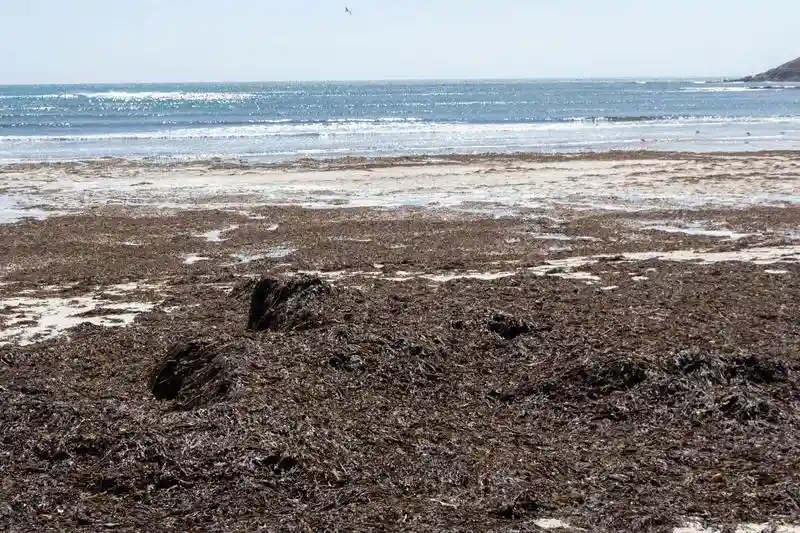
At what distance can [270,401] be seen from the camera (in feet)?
23.9

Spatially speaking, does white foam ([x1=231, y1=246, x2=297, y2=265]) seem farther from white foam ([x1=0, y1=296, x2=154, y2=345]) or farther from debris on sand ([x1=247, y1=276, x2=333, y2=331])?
debris on sand ([x1=247, y1=276, x2=333, y2=331])

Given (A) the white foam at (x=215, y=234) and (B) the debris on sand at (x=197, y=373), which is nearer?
(B) the debris on sand at (x=197, y=373)

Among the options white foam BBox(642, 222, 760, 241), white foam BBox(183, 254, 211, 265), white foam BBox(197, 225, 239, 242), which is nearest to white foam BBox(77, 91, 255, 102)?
white foam BBox(197, 225, 239, 242)

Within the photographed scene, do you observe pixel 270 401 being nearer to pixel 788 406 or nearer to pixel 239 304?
pixel 788 406

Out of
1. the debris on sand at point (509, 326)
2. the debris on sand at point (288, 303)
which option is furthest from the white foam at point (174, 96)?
Result: the debris on sand at point (509, 326)

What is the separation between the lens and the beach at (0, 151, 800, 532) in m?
5.86

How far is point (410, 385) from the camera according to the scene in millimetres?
8102

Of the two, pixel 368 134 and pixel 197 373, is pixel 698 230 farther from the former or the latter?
pixel 368 134

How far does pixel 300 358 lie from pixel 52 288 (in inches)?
287

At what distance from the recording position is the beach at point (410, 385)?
19.2 ft

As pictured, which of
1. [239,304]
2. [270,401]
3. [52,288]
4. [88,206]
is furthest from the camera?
[88,206]

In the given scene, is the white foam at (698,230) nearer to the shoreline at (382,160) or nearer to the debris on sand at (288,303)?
the debris on sand at (288,303)

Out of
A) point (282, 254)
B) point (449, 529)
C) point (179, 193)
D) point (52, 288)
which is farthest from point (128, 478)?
point (179, 193)

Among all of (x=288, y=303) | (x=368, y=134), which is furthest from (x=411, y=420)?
(x=368, y=134)
